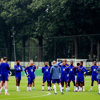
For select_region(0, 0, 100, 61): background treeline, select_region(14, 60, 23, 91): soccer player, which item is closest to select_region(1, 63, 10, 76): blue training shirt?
select_region(14, 60, 23, 91): soccer player

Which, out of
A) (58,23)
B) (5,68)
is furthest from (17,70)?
(58,23)

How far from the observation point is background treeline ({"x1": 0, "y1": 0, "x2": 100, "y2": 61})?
49188 millimetres

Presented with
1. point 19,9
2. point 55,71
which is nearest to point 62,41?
point 19,9

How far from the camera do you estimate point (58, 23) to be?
55188 millimetres

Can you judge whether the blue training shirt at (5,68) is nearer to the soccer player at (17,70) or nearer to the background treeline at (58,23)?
the soccer player at (17,70)

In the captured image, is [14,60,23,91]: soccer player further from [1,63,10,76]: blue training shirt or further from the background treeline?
the background treeline

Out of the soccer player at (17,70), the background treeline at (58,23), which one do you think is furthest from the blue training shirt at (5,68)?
the background treeline at (58,23)

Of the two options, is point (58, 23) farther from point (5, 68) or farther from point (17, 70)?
point (5, 68)

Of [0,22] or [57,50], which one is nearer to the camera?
[57,50]

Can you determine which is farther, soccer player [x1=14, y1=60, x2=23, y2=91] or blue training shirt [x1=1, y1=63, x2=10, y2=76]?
soccer player [x1=14, y1=60, x2=23, y2=91]

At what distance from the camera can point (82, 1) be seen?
5031cm

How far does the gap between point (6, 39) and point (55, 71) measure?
177 feet

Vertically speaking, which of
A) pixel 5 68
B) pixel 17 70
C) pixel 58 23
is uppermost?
pixel 58 23

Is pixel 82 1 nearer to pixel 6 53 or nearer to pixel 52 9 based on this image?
pixel 52 9
